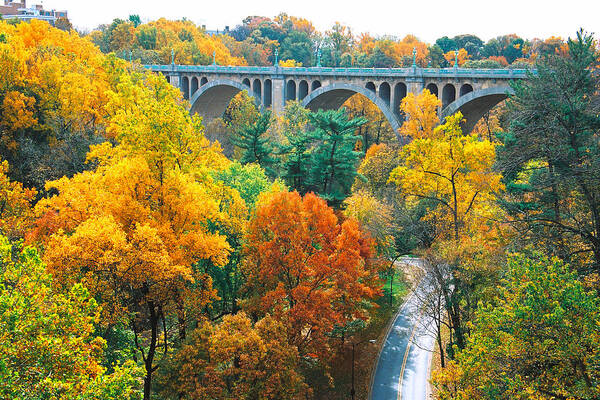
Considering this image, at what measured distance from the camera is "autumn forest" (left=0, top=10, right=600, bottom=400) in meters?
13.2

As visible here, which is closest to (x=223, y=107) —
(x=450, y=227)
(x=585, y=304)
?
(x=450, y=227)

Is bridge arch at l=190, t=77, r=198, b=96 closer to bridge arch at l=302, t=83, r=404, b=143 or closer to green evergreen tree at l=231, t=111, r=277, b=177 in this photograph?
bridge arch at l=302, t=83, r=404, b=143

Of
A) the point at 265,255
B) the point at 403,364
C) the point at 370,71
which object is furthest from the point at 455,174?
the point at 370,71

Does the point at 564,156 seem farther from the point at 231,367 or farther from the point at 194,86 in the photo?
the point at 194,86

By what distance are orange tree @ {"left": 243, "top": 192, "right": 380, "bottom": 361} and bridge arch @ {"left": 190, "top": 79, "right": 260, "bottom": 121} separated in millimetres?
47824

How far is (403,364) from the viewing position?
29.9m

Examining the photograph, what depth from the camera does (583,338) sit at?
13.0 m

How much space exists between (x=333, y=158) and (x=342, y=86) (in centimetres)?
2153

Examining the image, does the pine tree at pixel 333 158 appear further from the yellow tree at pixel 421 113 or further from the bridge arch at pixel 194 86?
the bridge arch at pixel 194 86

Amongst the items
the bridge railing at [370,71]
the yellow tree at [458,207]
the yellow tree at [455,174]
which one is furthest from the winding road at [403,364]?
the bridge railing at [370,71]

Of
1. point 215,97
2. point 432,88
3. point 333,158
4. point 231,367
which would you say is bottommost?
point 231,367

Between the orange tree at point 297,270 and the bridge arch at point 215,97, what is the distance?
4782 cm

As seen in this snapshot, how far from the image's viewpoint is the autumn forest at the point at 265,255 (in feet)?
43.3

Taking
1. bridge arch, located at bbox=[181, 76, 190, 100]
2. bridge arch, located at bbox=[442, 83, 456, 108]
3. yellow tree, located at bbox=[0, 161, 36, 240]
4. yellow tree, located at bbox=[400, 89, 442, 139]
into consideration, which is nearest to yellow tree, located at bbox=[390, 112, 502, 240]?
yellow tree, located at bbox=[400, 89, 442, 139]
